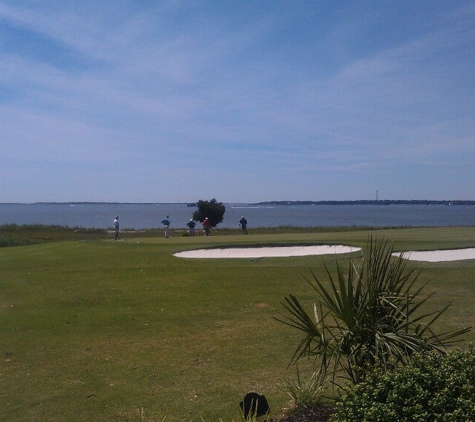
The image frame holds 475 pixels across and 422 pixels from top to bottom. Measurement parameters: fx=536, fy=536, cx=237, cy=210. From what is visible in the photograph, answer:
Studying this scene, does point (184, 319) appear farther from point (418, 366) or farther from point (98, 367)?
point (418, 366)

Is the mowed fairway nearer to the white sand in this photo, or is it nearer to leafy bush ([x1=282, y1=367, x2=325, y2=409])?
leafy bush ([x1=282, y1=367, x2=325, y2=409])

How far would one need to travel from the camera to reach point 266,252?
23.1m

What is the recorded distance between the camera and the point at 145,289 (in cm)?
1498

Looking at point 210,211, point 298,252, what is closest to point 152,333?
point 298,252

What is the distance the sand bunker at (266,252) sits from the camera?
22.5 metres

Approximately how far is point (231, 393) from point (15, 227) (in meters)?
68.9

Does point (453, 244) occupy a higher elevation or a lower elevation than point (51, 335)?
higher

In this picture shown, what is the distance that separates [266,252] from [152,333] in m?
12.6

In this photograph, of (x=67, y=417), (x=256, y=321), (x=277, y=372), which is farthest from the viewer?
(x=256, y=321)

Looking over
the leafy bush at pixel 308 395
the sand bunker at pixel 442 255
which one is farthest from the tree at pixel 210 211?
the leafy bush at pixel 308 395

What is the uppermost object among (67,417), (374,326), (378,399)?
(374,326)

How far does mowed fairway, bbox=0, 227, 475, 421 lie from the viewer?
7562 millimetres

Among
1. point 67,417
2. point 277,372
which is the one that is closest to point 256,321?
point 277,372

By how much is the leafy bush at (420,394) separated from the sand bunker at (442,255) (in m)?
15.9
